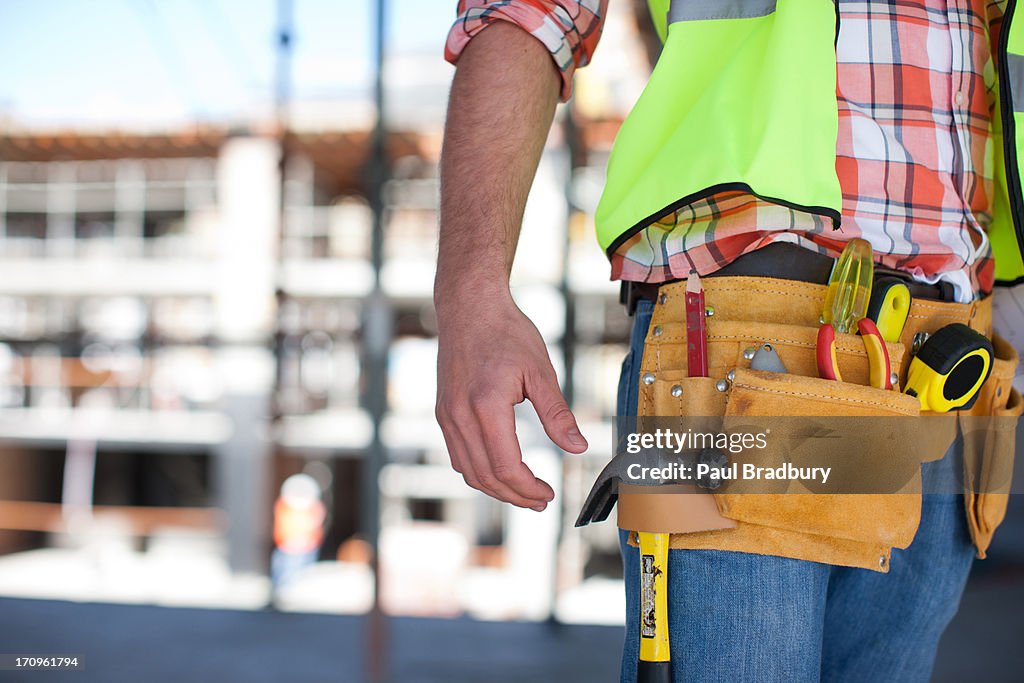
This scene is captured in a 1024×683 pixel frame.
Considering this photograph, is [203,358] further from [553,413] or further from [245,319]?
[553,413]

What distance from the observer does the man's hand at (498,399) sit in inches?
24.6

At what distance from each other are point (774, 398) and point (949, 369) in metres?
0.17

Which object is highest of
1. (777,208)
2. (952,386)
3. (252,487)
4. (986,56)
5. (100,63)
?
(100,63)

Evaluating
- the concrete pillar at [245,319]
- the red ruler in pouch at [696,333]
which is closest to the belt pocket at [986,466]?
the red ruler in pouch at [696,333]

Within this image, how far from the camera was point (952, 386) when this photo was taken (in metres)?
0.74

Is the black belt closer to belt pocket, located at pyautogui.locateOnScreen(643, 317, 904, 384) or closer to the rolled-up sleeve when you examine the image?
belt pocket, located at pyautogui.locateOnScreen(643, 317, 904, 384)

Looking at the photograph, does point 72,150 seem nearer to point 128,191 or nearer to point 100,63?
point 128,191

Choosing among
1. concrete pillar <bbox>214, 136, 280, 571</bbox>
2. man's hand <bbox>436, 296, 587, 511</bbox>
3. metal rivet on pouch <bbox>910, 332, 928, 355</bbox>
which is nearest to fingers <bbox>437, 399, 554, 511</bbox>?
man's hand <bbox>436, 296, 587, 511</bbox>

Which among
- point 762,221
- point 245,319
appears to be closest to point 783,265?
point 762,221

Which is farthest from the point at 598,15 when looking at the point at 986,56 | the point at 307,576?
the point at 307,576

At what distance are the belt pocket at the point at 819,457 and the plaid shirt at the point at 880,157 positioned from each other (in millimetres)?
119

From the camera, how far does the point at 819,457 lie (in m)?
0.68

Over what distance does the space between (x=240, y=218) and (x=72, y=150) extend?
1841mm
